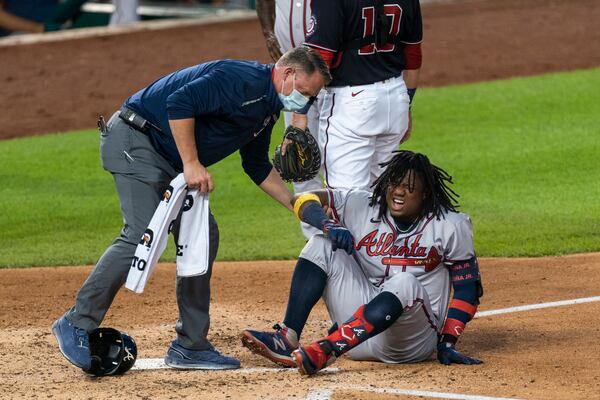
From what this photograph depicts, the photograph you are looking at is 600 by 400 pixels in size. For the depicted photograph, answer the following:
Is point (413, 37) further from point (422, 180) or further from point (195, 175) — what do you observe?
point (195, 175)

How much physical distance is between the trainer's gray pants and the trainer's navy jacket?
10 cm

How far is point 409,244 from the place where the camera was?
571cm

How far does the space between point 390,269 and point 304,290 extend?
424 millimetres

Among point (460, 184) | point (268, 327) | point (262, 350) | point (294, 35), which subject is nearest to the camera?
point (262, 350)

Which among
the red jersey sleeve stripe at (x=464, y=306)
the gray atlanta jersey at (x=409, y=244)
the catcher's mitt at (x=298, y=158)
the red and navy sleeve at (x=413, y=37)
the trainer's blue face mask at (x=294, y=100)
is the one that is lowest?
the red jersey sleeve stripe at (x=464, y=306)

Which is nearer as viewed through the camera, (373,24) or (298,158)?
(298,158)

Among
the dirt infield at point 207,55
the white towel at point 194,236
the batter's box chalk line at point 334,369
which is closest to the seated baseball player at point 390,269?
the batter's box chalk line at point 334,369

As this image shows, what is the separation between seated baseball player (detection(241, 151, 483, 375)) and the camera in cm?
554

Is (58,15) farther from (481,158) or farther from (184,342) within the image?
(184,342)

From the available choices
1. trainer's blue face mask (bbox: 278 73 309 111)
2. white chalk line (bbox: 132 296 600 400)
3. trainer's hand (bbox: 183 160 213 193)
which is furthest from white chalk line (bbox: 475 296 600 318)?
trainer's hand (bbox: 183 160 213 193)

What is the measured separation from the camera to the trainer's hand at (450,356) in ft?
18.2

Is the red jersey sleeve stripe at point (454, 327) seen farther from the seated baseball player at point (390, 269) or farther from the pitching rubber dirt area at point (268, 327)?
the pitching rubber dirt area at point (268, 327)

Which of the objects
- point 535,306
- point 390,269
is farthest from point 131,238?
point 535,306

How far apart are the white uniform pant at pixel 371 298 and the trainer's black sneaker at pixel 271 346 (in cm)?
30
